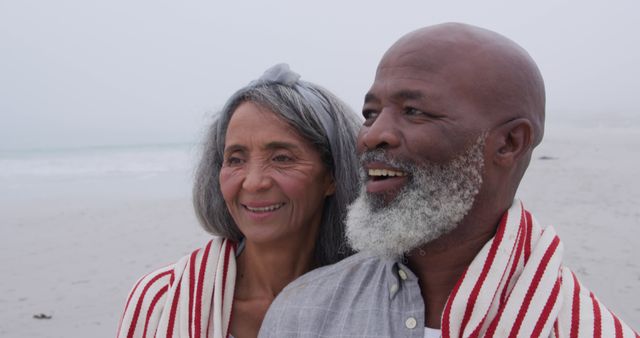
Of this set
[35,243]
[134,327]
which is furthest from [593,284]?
[35,243]

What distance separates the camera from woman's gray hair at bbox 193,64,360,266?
8.77 ft

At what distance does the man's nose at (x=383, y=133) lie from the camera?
6.28 ft

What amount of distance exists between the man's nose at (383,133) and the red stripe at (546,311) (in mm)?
635

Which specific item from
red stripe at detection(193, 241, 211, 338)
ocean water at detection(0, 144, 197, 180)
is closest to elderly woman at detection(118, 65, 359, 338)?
red stripe at detection(193, 241, 211, 338)

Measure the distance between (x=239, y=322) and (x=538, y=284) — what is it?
1.41 m

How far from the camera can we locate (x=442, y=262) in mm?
2049

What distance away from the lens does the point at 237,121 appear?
2.65 meters

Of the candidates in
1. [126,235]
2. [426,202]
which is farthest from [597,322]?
[126,235]

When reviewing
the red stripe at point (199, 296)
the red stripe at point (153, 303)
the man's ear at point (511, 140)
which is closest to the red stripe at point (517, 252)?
the man's ear at point (511, 140)

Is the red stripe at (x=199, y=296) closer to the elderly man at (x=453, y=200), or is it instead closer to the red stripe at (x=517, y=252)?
the elderly man at (x=453, y=200)

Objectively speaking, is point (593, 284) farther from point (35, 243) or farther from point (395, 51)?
point (35, 243)

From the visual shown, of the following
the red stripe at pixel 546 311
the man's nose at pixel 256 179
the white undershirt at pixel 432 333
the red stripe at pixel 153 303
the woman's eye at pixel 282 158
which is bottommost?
the red stripe at pixel 153 303

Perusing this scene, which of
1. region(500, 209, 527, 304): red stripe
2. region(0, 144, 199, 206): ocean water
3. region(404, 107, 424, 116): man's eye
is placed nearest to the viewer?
region(500, 209, 527, 304): red stripe

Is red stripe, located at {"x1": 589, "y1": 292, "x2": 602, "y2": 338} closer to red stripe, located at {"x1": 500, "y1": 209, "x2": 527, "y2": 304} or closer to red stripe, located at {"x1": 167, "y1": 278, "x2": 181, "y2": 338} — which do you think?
red stripe, located at {"x1": 500, "y1": 209, "x2": 527, "y2": 304}
